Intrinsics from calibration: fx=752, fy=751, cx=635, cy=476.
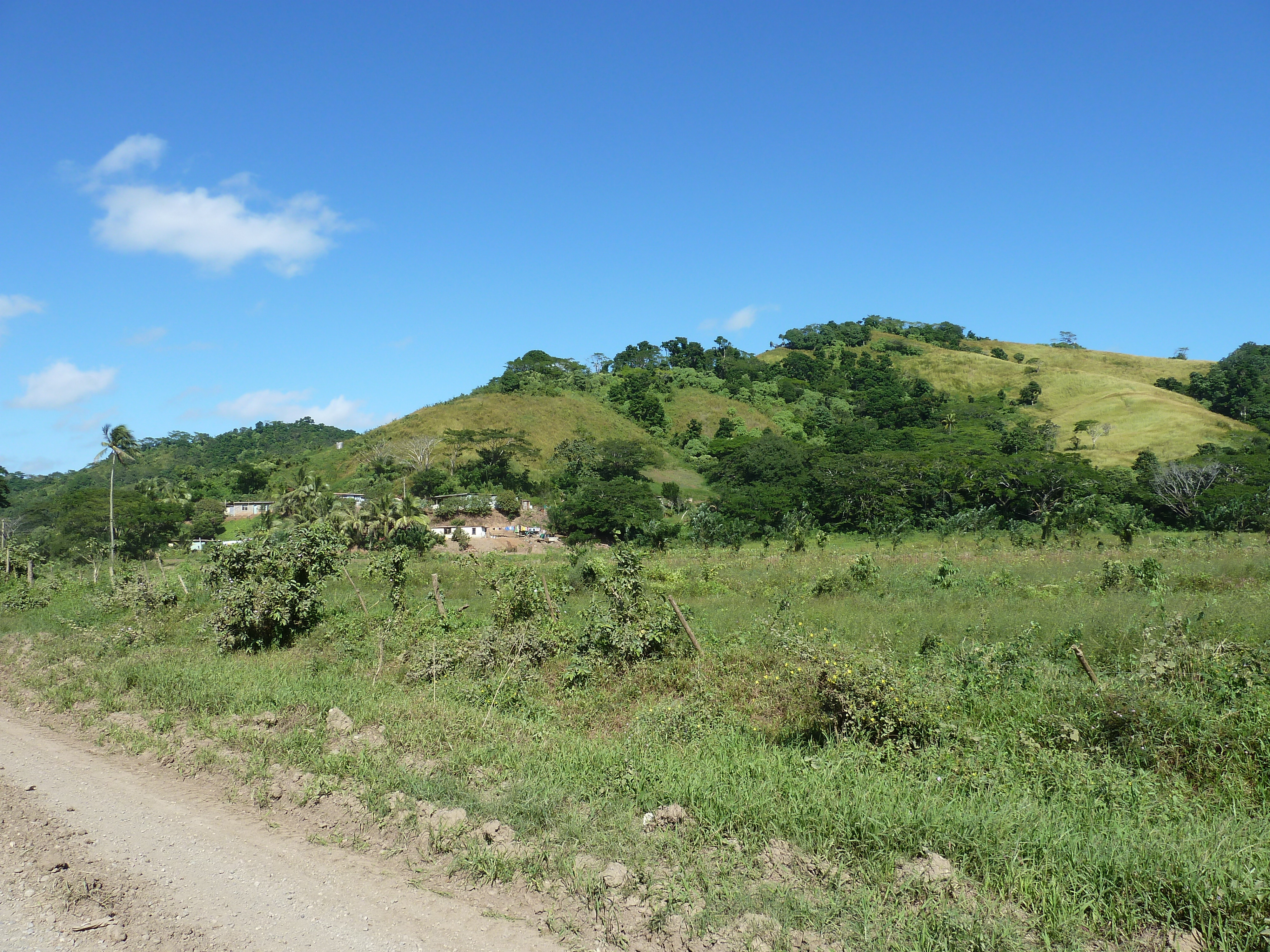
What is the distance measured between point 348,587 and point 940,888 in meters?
19.7

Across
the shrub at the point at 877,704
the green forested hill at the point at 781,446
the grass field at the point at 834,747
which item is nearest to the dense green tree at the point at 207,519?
the green forested hill at the point at 781,446

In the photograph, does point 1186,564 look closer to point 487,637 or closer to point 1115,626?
point 1115,626

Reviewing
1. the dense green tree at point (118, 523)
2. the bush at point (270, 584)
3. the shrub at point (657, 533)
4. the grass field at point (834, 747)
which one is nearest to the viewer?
the grass field at point (834, 747)

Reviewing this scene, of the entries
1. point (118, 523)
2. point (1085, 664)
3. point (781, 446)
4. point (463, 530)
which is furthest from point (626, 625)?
point (781, 446)

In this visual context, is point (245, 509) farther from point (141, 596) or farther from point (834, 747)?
point (834, 747)

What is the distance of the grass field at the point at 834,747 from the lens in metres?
4.47

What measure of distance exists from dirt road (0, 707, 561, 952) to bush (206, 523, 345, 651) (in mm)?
6330

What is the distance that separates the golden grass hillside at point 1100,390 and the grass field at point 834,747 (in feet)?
233

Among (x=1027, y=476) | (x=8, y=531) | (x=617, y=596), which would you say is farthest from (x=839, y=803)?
(x=8, y=531)

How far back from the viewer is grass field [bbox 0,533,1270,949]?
447cm

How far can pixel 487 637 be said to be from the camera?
11047mm

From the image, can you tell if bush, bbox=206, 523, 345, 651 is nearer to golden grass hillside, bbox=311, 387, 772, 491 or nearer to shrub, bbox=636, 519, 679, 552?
shrub, bbox=636, 519, 679, 552

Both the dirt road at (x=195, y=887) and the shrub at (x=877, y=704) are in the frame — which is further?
the shrub at (x=877, y=704)

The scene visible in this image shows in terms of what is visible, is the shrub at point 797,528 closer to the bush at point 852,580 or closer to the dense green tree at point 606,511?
the dense green tree at point 606,511
